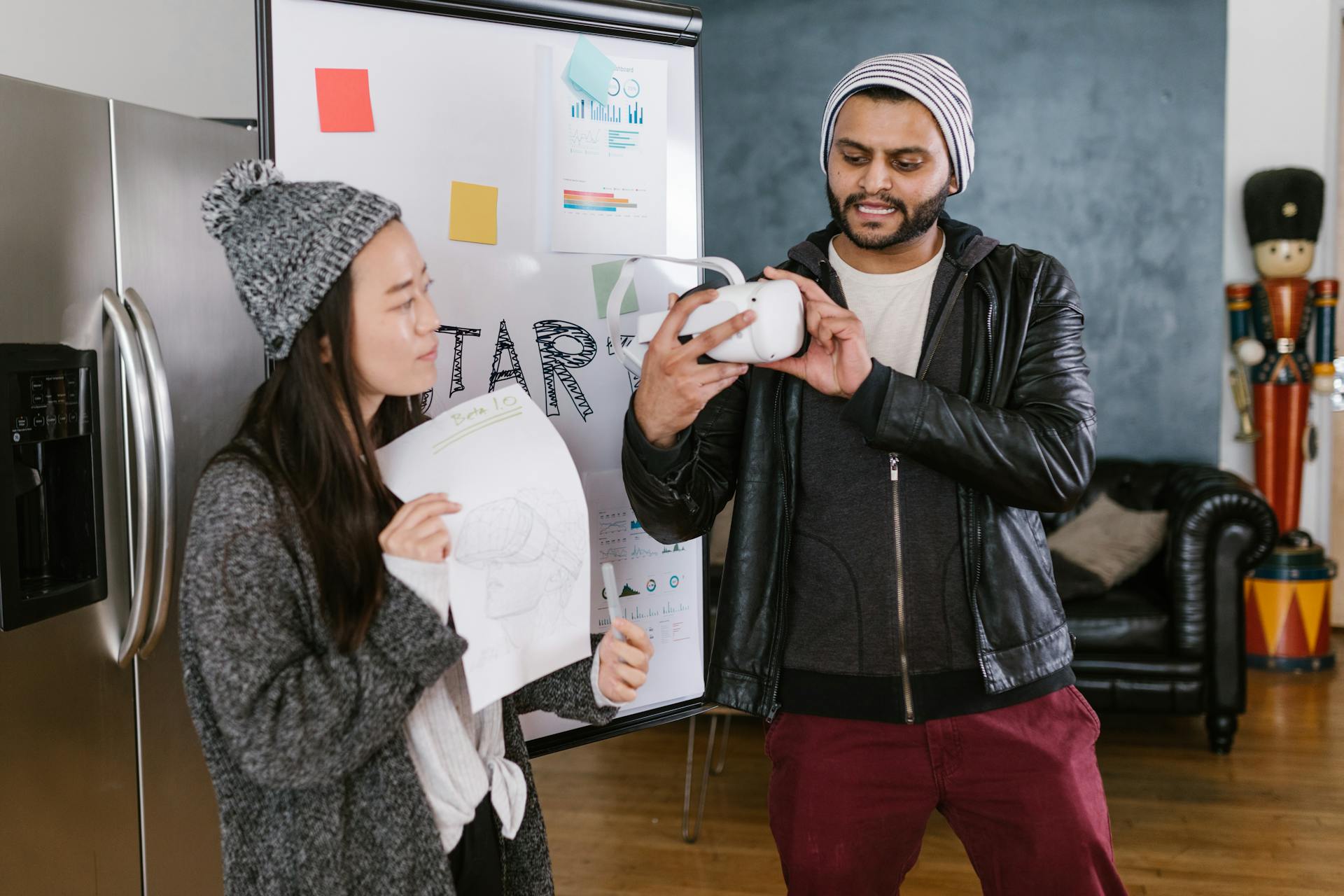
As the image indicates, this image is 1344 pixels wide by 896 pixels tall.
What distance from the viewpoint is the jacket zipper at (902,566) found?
1374 millimetres

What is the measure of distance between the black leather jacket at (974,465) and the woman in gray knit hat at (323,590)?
46 cm

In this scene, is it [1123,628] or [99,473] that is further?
[1123,628]

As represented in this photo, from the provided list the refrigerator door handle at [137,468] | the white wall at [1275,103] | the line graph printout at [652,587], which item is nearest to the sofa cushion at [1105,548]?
the white wall at [1275,103]

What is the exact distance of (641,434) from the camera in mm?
1438

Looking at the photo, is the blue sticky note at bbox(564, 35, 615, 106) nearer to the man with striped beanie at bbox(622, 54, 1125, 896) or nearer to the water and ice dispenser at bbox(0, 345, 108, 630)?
the man with striped beanie at bbox(622, 54, 1125, 896)

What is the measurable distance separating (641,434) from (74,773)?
1.07m

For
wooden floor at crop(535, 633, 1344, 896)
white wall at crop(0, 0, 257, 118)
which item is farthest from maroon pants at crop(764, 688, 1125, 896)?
white wall at crop(0, 0, 257, 118)

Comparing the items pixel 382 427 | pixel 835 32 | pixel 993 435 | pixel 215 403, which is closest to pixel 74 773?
pixel 215 403

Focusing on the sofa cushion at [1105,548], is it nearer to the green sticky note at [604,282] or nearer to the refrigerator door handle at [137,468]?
the green sticky note at [604,282]

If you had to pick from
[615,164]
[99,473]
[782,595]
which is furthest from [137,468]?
[782,595]

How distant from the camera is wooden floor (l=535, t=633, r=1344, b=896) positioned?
8.36 ft

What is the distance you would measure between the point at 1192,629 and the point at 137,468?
9.82 ft

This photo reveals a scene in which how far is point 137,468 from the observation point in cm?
166

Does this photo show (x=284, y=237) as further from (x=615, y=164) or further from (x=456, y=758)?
(x=615, y=164)
